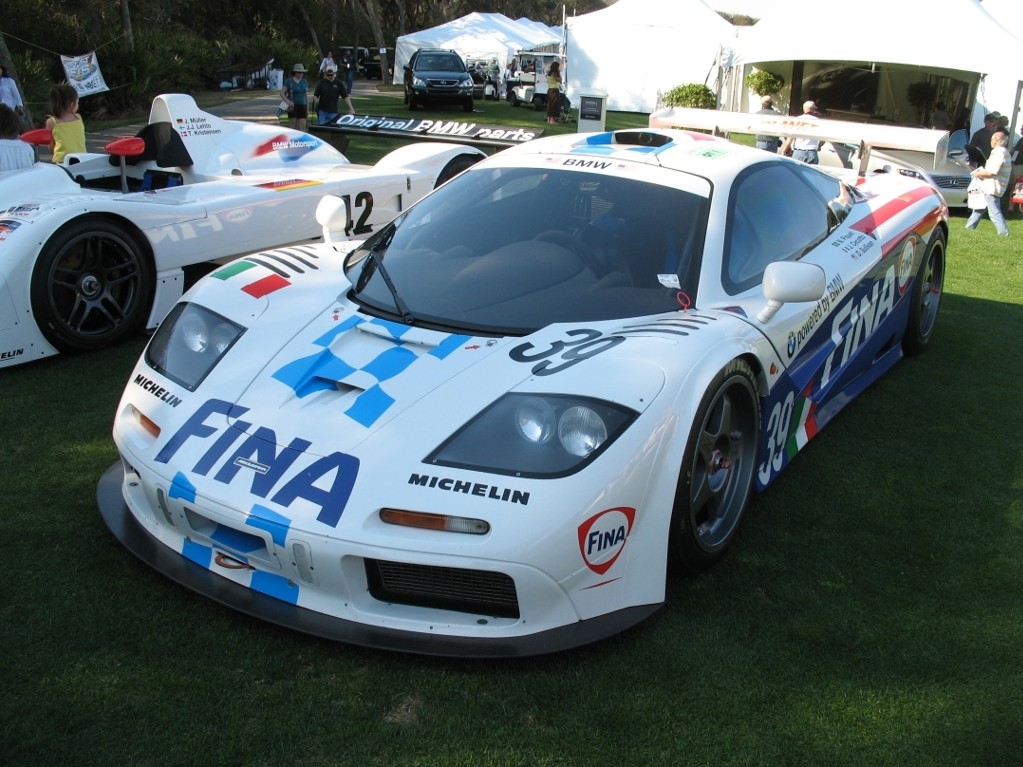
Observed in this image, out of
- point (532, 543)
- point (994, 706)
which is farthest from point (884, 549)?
point (532, 543)

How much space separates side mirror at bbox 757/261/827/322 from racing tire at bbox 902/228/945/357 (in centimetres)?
209

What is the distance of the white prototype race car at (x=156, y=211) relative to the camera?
4605mm

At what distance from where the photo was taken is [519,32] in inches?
1444

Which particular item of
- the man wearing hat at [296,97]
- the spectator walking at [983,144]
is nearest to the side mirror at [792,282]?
the spectator walking at [983,144]

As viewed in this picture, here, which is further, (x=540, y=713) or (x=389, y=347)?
(x=389, y=347)

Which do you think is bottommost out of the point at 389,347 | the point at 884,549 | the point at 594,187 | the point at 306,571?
the point at 884,549

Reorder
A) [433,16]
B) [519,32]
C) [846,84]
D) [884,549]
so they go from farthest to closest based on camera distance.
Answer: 1. [433,16]
2. [519,32]
3. [846,84]
4. [884,549]

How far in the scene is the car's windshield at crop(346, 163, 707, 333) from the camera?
3.19 metres

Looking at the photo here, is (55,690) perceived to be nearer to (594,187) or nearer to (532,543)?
(532,543)

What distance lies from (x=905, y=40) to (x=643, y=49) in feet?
38.6

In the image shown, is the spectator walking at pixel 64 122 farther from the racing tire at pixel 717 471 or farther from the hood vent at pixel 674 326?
the racing tire at pixel 717 471

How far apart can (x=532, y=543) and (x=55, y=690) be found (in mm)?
1232

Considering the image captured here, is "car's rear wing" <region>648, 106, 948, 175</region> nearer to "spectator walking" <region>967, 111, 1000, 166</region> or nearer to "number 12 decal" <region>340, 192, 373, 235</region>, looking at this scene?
"number 12 decal" <region>340, 192, 373, 235</region>

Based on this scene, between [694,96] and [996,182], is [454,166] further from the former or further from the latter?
[694,96]
